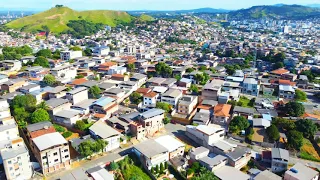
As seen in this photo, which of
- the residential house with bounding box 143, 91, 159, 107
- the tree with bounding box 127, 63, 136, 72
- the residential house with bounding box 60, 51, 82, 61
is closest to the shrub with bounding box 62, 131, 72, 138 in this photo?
the residential house with bounding box 143, 91, 159, 107

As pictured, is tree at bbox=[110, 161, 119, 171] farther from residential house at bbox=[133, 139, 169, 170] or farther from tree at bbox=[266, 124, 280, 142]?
tree at bbox=[266, 124, 280, 142]

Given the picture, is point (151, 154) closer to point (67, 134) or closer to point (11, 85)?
point (67, 134)

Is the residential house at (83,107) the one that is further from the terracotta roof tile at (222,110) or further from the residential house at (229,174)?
the residential house at (229,174)

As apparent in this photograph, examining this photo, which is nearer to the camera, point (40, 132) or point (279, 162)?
point (279, 162)

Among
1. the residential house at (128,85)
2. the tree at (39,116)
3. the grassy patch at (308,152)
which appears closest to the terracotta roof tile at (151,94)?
the residential house at (128,85)

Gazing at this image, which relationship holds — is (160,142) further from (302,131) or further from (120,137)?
(302,131)

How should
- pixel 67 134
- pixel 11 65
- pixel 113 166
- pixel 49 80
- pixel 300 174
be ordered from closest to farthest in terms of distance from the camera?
pixel 300 174, pixel 113 166, pixel 67 134, pixel 49 80, pixel 11 65

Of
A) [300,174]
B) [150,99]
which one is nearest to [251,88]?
[150,99]

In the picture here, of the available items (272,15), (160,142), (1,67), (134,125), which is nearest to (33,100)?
(134,125)
